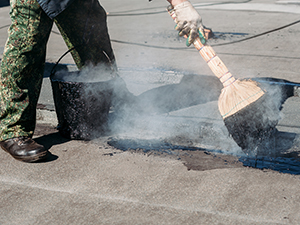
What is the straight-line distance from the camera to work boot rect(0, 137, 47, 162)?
9.51ft

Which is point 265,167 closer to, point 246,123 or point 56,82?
point 246,123

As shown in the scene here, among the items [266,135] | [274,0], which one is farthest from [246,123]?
[274,0]

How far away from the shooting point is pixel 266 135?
9.59 feet

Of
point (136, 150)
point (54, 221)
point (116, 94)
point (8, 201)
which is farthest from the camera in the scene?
point (116, 94)

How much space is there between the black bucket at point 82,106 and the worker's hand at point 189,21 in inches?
28.9

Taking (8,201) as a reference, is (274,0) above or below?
below

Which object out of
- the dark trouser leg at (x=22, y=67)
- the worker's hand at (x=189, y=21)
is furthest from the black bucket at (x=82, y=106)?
the worker's hand at (x=189, y=21)

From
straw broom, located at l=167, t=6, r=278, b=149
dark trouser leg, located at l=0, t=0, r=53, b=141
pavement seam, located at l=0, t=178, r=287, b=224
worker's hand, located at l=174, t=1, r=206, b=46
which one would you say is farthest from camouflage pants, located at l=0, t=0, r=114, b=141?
straw broom, located at l=167, t=6, r=278, b=149

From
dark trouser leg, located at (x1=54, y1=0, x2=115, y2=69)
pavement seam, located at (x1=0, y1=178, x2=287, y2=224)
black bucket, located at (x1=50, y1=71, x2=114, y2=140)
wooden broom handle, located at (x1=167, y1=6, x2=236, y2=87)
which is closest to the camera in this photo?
pavement seam, located at (x1=0, y1=178, x2=287, y2=224)

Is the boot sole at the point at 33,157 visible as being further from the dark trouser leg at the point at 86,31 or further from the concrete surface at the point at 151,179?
the dark trouser leg at the point at 86,31

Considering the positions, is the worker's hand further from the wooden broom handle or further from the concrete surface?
the concrete surface

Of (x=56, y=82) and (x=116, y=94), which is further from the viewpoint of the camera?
(x=116, y=94)

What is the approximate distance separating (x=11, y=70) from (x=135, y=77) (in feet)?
6.41

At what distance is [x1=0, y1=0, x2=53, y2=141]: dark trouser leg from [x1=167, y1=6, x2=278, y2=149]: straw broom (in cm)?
118
